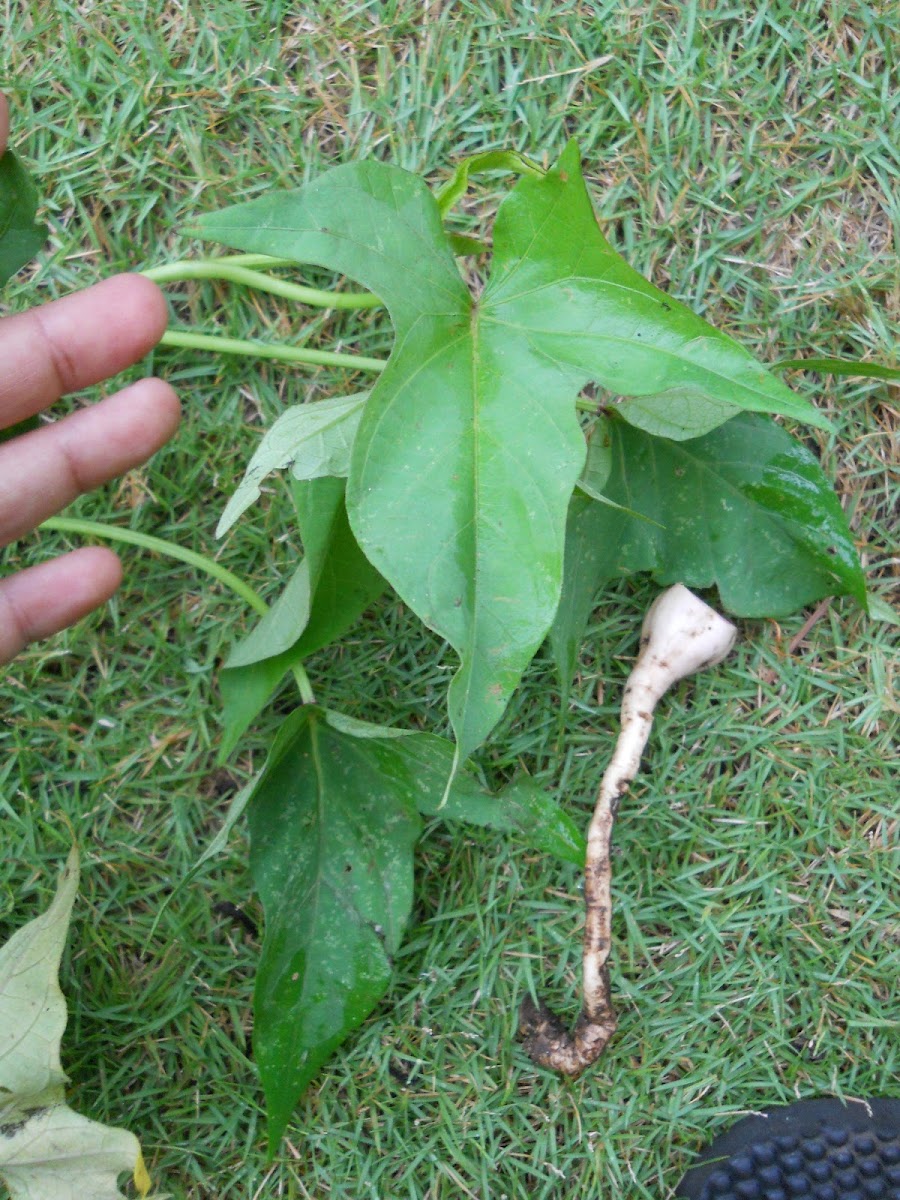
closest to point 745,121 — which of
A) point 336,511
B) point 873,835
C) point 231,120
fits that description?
point 231,120

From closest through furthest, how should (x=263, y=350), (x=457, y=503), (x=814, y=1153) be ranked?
(x=457, y=503), (x=263, y=350), (x=814, y=1153)

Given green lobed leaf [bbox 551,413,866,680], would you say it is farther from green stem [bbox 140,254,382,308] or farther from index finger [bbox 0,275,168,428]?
index finger [bbox 0,275,168,428]

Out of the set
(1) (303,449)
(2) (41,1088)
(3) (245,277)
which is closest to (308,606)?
(1) (303,449)

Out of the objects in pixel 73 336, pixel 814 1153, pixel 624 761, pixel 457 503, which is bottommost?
pixel 814 1153

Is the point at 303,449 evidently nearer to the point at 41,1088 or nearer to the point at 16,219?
the point at 16,219

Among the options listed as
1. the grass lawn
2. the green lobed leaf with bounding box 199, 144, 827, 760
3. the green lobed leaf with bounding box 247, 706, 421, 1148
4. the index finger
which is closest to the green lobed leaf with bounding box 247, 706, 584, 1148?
the green lobed leaf with bounding box 247, 706, 421, 1148

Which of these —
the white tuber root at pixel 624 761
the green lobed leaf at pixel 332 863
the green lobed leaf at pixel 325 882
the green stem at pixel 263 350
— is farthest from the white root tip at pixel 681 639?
the green stem at pixel 263 350

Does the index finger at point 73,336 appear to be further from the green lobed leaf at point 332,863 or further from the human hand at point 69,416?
the green lobed leaf at point 332,863
